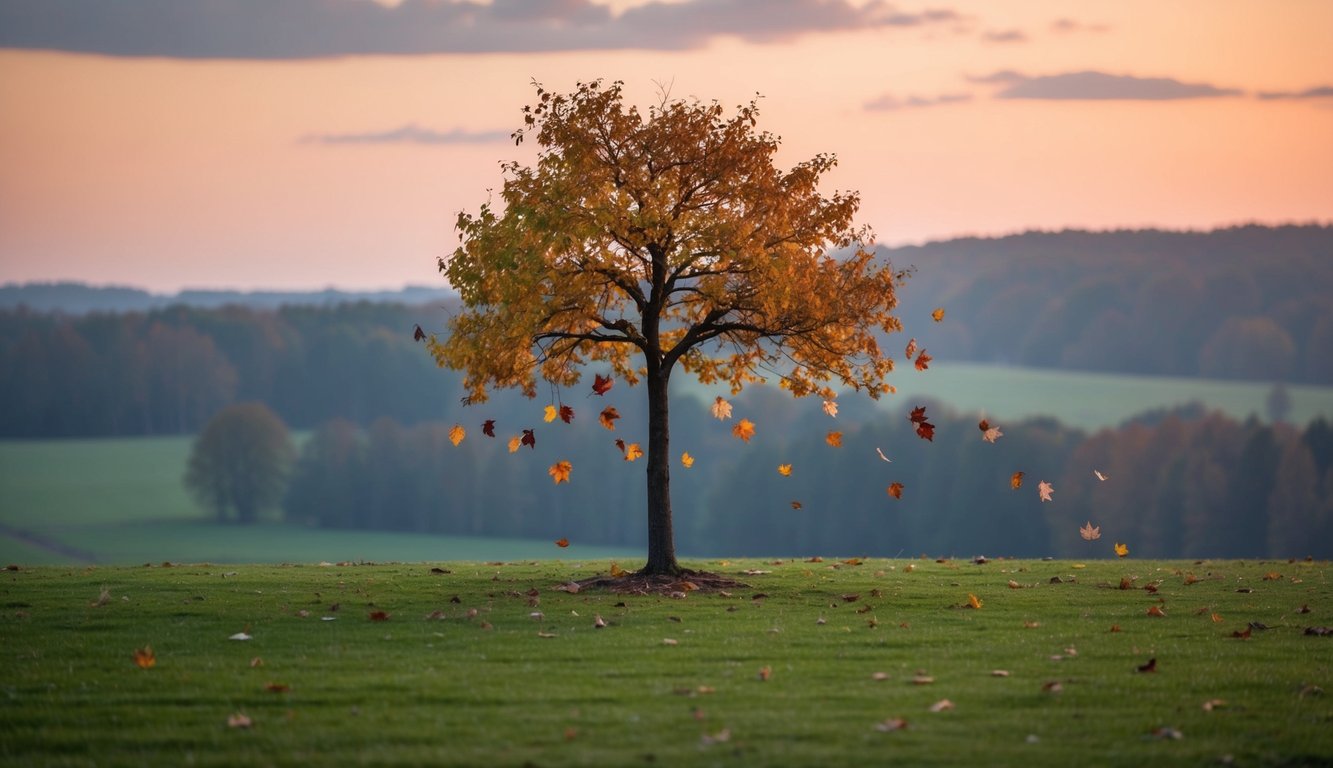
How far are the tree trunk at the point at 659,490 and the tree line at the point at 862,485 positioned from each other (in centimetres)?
5753

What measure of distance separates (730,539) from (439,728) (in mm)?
109250

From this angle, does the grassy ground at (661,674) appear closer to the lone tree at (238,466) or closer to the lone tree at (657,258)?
the lone tree at (657,258)

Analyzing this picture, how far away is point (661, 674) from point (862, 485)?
101952 millimetres

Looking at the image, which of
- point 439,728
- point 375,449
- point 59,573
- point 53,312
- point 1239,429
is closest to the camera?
point 439,728

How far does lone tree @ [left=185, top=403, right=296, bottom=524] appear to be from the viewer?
403 ft

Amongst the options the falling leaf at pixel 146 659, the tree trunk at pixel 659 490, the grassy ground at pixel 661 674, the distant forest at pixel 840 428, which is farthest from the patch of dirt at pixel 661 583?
the distant forest at pixel 840 428

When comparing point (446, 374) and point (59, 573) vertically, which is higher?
point (446, 374)

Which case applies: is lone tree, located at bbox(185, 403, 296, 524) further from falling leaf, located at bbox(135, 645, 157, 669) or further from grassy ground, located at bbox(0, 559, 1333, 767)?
falling leaf, located at bbox(135, 645, 157, 669)

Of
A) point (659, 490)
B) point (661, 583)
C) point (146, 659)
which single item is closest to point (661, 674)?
point (146, 659)

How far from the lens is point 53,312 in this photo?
190375 mm

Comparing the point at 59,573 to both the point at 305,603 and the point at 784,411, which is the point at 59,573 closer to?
the point at 305,603

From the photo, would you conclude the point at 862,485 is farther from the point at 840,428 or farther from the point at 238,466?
the point at 238,466

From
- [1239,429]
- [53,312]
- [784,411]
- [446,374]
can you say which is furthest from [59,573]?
[53,312]

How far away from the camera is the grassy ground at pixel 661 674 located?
1121 cm
